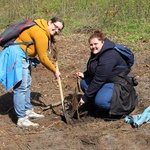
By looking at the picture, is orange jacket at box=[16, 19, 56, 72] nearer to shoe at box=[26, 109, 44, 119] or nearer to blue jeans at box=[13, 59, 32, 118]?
blue jeans at box=[13, 59, 32, 118]

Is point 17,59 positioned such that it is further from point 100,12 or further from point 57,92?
point 100,12

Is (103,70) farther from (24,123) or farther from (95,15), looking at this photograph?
(95,15)

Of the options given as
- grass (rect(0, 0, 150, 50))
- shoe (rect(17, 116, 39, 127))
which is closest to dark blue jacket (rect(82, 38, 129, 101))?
shoe (rect(17, 116, 39, 127))

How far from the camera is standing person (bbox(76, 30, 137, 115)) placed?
4.72 meters

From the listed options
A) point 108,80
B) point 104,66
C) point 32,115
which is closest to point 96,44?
point 104,66

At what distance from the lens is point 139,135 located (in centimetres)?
450

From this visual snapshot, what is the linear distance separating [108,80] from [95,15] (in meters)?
5.90

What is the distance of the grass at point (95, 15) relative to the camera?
932 centimetres

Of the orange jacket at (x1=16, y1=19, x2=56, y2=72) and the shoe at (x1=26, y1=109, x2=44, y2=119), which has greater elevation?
the orange jacket at (x1=16, y1=19, x2=56, y2=72)

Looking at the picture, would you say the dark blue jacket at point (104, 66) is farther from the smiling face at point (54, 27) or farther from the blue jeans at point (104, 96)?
the smiling face at point (54, 27)

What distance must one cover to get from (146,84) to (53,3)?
280 inches

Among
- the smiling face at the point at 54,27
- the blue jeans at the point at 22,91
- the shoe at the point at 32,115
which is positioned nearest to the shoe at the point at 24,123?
the blue jeans at the point at 22,91

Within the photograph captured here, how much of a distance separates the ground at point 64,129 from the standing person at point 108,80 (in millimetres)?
238

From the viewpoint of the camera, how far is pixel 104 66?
4707mm
